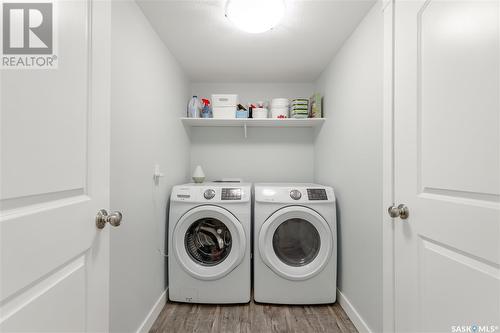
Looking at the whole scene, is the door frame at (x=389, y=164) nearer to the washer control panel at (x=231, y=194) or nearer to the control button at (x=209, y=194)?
the washer control panel at (x=231, y=194)

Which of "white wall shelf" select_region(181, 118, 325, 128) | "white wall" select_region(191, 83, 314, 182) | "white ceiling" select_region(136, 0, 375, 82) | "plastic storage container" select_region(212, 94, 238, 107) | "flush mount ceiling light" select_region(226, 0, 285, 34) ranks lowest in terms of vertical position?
"white wall" select_region(191, 83, 314, 182)

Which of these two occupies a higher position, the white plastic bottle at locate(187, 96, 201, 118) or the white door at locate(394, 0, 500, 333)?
the white plastic bottle at locate(187, 96, 201, 118)

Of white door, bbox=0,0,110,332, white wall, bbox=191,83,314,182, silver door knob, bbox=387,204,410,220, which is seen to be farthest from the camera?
white wall, bbox=191,83,314,182

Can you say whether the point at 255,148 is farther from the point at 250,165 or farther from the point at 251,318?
the point at 251,318

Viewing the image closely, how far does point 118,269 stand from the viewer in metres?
1.25

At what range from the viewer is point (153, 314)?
1662 millimetres

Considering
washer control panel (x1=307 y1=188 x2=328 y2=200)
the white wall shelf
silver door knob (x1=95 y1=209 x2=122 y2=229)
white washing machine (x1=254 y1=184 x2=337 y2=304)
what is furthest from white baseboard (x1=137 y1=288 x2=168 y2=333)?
the white wall shelf

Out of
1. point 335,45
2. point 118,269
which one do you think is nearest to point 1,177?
point 118,269

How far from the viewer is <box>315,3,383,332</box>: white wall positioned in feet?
4.48

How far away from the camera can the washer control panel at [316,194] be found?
1.90 meters

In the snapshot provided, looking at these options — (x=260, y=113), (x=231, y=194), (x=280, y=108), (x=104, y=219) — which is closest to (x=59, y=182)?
(x=104, y=219)

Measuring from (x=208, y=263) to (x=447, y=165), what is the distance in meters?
1.72

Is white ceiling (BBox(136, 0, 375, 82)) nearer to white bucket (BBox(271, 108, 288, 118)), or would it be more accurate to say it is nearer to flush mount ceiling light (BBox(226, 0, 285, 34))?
flush mount ceiling light (BBox(226, 0, 285, 34))

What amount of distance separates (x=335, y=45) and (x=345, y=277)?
6.10ft
